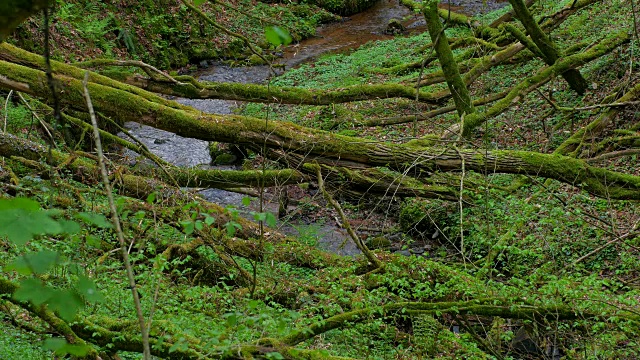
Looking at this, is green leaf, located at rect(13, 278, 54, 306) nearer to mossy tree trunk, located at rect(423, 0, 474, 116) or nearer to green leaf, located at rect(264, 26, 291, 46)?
green leaf, located at rect(264, 26, 291, 46)

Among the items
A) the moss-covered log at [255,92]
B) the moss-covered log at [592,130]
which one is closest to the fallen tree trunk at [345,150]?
the moss-covered log at [255,92]

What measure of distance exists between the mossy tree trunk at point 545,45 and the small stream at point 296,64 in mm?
634

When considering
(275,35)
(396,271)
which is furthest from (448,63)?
(275,35)

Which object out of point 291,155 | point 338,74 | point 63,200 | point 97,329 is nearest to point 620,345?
point 291,155

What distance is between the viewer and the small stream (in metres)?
9.48

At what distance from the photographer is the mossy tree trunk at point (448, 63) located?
8.82m

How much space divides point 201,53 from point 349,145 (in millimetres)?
12840

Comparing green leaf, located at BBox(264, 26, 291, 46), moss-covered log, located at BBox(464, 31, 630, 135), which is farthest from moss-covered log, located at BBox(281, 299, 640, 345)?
moss-covered log, located at BBox(464, 31, 630, 135)

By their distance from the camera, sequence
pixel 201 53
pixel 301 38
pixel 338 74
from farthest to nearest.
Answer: pixel 301 38
pixel 201 53
pixel 338 74

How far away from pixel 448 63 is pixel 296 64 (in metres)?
8.92

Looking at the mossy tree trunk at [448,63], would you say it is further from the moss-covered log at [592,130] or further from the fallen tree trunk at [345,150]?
the fallen tree trunk at [345,150]

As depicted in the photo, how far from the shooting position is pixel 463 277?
525 centimetres

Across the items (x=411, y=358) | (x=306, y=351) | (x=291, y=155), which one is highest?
(x=291, y=155)

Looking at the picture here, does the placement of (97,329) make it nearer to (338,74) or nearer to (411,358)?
(411,358)
